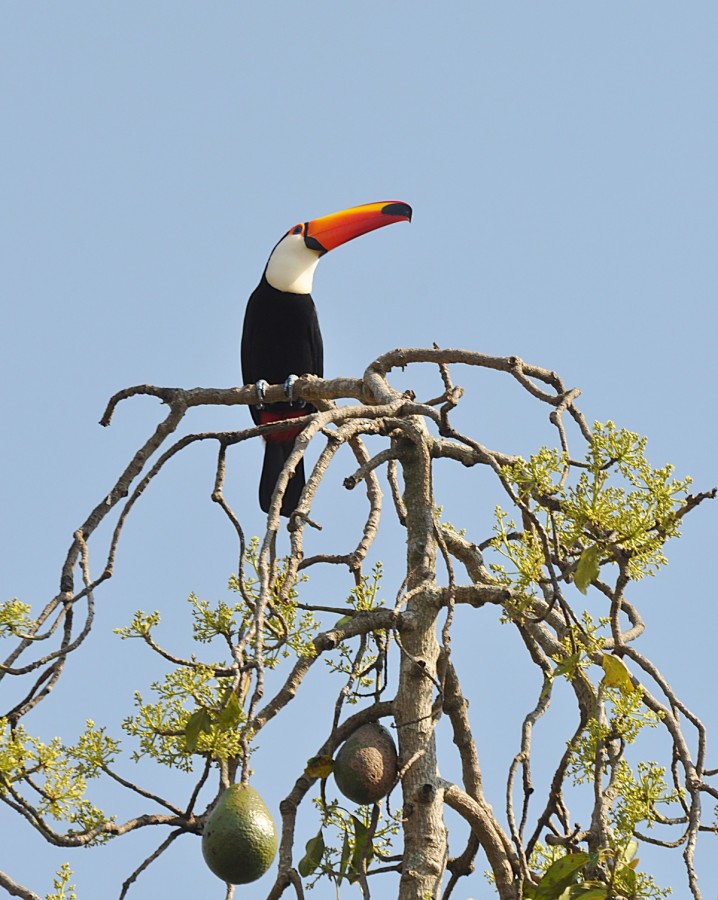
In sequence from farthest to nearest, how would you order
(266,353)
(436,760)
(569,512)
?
1. (266,353)
2. (436,760)
3. (569,512)

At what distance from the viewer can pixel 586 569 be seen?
2.03 metres

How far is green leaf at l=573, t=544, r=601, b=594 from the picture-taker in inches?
79.4

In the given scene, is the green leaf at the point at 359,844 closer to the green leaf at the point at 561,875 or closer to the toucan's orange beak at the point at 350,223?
the green leaf at the point at 561,875

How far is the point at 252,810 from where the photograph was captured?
1858 millimetres

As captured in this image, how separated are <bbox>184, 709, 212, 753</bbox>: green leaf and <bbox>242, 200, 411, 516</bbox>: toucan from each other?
3030 mm

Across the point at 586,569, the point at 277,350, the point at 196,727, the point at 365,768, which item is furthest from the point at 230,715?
the point at 277,350

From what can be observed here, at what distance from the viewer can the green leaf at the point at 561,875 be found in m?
2.04

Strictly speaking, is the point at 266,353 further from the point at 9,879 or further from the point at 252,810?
the point at 252,810

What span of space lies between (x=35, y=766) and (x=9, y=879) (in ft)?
0.92

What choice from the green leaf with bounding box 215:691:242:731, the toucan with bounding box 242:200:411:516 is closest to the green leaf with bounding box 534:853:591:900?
the green leaf with bounding box 215:691:242:731

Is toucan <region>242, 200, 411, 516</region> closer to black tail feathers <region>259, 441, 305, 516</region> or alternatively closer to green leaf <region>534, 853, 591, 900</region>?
black tail feathers <region>259, 441, 305, 516</region>

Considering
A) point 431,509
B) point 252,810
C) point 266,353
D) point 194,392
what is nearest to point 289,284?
point 266,353

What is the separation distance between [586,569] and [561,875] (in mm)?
501

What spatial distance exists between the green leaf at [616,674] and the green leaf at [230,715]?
25.9 inches
